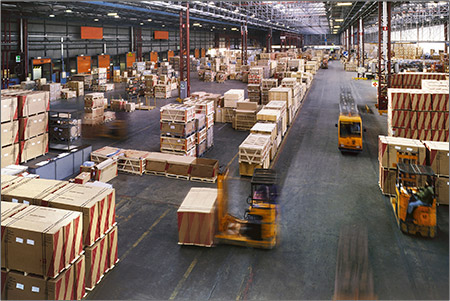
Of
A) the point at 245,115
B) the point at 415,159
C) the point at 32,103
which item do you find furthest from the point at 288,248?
the point at 245,115

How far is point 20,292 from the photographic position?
521 cm

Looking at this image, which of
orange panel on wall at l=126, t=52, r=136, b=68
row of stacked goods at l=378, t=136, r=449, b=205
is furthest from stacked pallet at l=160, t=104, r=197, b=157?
orange panel on wall at l=126, t=52, r=136, b=68

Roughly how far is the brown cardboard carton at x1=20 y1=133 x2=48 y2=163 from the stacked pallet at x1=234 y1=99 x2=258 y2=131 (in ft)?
28.6

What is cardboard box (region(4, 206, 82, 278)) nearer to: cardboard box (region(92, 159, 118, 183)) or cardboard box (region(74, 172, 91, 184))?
cardboard box (region(74, 172, 91, 184))

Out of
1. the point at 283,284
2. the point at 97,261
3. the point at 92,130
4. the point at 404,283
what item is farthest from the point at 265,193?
the point at 92,130

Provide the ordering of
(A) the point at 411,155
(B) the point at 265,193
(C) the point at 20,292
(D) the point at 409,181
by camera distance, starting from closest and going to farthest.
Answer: (C) the point at 20,292 → (B) the point at 265,193 → (D) the point at 409,181 → (A) the point at 411,155

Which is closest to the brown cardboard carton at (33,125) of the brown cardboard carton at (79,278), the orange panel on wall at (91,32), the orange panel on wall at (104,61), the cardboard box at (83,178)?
the cardboard box at (83,178)

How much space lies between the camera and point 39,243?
499 cm

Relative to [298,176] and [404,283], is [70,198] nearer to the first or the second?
[404,283]

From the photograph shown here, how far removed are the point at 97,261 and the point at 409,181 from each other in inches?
292

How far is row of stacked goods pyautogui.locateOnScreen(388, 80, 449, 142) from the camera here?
1229 centimetres

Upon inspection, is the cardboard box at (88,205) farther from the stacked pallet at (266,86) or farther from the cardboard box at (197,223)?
the stacked pallet at (266,86)

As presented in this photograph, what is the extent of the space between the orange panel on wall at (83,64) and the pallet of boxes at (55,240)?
31.1 m

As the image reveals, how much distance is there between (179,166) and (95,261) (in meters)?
5.54
